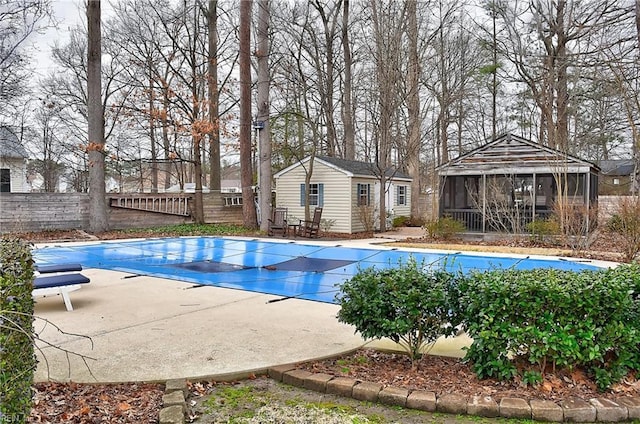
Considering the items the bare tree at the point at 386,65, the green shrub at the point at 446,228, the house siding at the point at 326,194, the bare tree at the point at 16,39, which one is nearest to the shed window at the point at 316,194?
the house siding at the point at 326,194

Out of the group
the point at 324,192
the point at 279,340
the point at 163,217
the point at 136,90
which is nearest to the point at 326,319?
the point at 279,340

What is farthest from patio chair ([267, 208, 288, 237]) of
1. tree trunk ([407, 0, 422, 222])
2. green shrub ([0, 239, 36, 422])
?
green shrub ([0, 239, 36, 422])

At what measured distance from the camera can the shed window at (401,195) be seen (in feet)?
64.4

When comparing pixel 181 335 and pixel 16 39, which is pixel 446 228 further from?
pixel 16 39

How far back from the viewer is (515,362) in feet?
10.3

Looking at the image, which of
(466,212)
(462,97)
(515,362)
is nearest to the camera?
(515,362)

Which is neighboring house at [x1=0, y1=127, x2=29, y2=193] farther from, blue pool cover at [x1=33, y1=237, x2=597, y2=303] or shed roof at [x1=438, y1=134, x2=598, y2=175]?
shed roof at [x1=438, y1=134, x2=598, y2=175]

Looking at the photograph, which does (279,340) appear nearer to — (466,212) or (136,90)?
(466,212)

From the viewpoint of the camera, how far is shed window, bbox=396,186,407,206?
19638 mm

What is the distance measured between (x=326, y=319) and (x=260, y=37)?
42.8 ft

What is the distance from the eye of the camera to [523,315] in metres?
2.95

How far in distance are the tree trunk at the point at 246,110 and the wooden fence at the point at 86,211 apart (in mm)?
2141

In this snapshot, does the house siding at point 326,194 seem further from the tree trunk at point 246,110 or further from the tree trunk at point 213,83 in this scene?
the tree trunk at point 213,83

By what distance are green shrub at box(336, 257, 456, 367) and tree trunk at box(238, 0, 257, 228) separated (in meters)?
13.4
